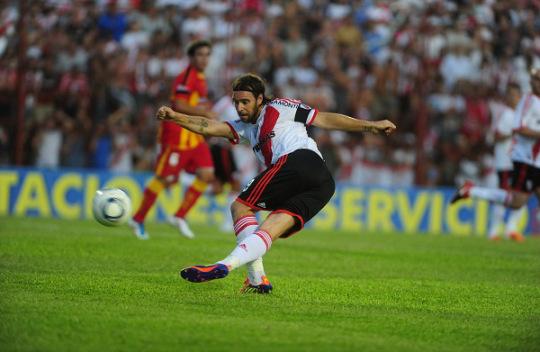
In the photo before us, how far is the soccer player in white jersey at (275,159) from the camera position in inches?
311

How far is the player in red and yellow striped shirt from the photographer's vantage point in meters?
13.6

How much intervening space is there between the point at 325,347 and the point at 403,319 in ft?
4.93

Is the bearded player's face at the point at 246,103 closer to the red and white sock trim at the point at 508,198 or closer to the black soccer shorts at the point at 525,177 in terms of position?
the black soccer shorts at the point at 525,177

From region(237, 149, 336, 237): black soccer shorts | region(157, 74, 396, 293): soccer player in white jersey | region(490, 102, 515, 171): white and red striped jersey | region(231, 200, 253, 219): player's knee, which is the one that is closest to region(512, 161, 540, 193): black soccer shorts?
region(490, 102, 515, 171): white and red striped jersey

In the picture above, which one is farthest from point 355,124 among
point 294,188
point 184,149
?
point 184,149

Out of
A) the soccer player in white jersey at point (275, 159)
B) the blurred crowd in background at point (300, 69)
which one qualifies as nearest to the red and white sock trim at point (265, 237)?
the soccer player in white jersey at point (275, 159)

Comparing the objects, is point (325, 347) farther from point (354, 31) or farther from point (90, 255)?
point (354, 31)

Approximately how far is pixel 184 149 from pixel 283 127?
238 inches

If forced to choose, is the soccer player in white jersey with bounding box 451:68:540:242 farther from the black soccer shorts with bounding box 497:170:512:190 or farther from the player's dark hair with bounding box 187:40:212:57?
the player's dark hair with bounding box 187:40:212:57

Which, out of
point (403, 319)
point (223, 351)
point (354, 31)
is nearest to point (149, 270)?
point (403, 319)

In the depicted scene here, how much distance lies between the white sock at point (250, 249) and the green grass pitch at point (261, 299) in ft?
1.14

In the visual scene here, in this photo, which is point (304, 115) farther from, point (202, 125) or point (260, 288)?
point (260, 288)

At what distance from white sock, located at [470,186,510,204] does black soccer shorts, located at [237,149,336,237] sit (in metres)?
8.11

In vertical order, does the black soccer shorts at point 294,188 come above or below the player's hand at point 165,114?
below
